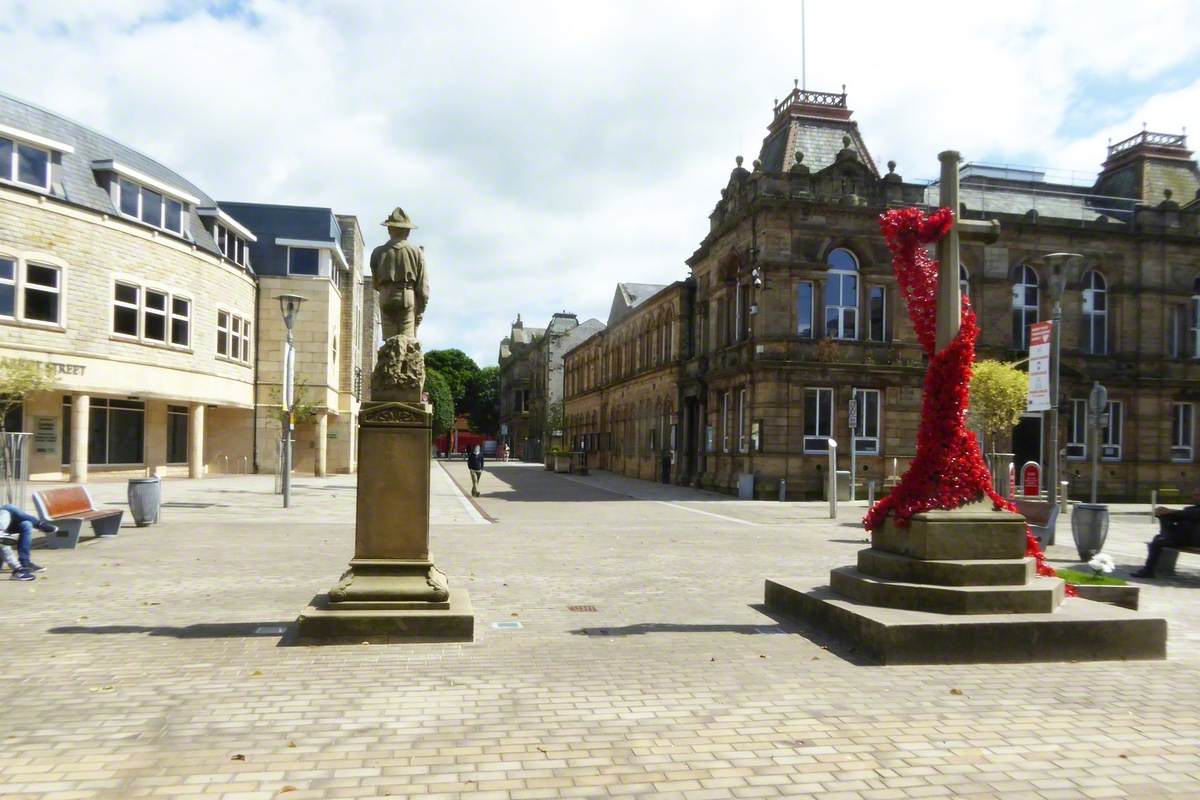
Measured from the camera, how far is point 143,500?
16281mm

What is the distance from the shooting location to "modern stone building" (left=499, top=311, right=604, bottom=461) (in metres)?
80.6

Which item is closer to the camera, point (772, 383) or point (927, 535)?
point (927, 535)

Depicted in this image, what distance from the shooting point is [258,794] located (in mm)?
4223

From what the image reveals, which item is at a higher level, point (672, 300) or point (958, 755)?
point (672, 300)

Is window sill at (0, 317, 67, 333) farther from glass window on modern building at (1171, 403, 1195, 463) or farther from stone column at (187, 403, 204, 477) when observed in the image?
glass window on modern building at (1171, 403, 1195, 463)

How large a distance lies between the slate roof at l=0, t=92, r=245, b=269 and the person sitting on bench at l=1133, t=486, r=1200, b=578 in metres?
29.5

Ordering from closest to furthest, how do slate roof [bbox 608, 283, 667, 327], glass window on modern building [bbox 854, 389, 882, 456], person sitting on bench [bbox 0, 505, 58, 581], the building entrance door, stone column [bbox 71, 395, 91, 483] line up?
person sitting on bench [bbox 0, 505, 58, 581] → stone column [bbox 71, 395, 91, 483] → glass window on modern building [bbox 854, 389, 882, 456] → the building entrance door → slate roof [bbox 608, 283, 667, 327]

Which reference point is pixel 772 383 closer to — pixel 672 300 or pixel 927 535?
pixel 672 300

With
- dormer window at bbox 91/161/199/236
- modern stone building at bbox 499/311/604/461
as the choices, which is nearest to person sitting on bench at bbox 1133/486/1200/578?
dormer window at bbox 91/161/199/236

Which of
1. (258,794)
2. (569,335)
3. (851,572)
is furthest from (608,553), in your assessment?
(569,335)

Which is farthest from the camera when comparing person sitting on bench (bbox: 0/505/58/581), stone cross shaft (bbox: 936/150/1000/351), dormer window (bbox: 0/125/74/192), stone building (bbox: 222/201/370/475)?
stone building (bbox: 222/201/370/475)

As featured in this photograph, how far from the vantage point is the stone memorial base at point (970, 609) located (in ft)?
23.0

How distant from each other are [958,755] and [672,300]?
36.2 meters

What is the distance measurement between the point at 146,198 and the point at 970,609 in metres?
32.1
